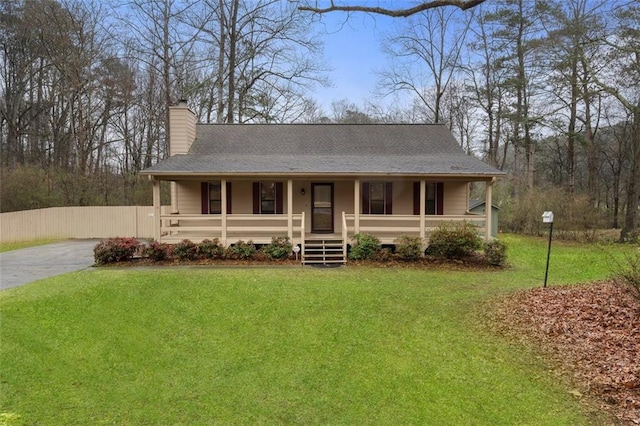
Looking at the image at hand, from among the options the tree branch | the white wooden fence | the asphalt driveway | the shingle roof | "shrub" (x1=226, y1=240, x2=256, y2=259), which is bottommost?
the asphalt driveway

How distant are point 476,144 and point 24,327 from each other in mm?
28964

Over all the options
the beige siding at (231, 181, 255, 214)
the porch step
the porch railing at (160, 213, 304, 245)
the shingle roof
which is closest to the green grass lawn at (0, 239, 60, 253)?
the porch railing at (160, 213, 304, 245)

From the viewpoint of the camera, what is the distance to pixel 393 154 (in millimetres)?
14695

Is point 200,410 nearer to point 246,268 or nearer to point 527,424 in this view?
point 527,424

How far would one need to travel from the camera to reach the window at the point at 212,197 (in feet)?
44.6

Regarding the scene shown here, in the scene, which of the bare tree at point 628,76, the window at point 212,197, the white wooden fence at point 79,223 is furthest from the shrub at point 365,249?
the bare tree at point 628,76

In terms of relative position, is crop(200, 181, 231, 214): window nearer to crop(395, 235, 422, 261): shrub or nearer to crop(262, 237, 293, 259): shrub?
crop(262, 237, 293, 259): shrub

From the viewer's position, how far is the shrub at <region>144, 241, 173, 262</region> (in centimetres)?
1127

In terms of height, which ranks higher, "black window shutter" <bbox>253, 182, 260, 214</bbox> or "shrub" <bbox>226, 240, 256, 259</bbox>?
"black window shutter" <bbox>253, 182, 260, 214</bbox>

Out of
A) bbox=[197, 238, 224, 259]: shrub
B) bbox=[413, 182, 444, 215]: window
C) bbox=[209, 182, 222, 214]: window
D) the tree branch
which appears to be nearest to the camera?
the tree branch

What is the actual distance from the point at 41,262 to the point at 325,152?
979 centimetres

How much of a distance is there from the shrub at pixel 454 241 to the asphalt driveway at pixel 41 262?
32.7ft

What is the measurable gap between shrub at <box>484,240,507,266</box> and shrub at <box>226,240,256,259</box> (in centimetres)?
685

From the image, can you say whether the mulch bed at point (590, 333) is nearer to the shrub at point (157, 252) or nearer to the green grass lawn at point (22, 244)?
the shrub at point (157, 252)
